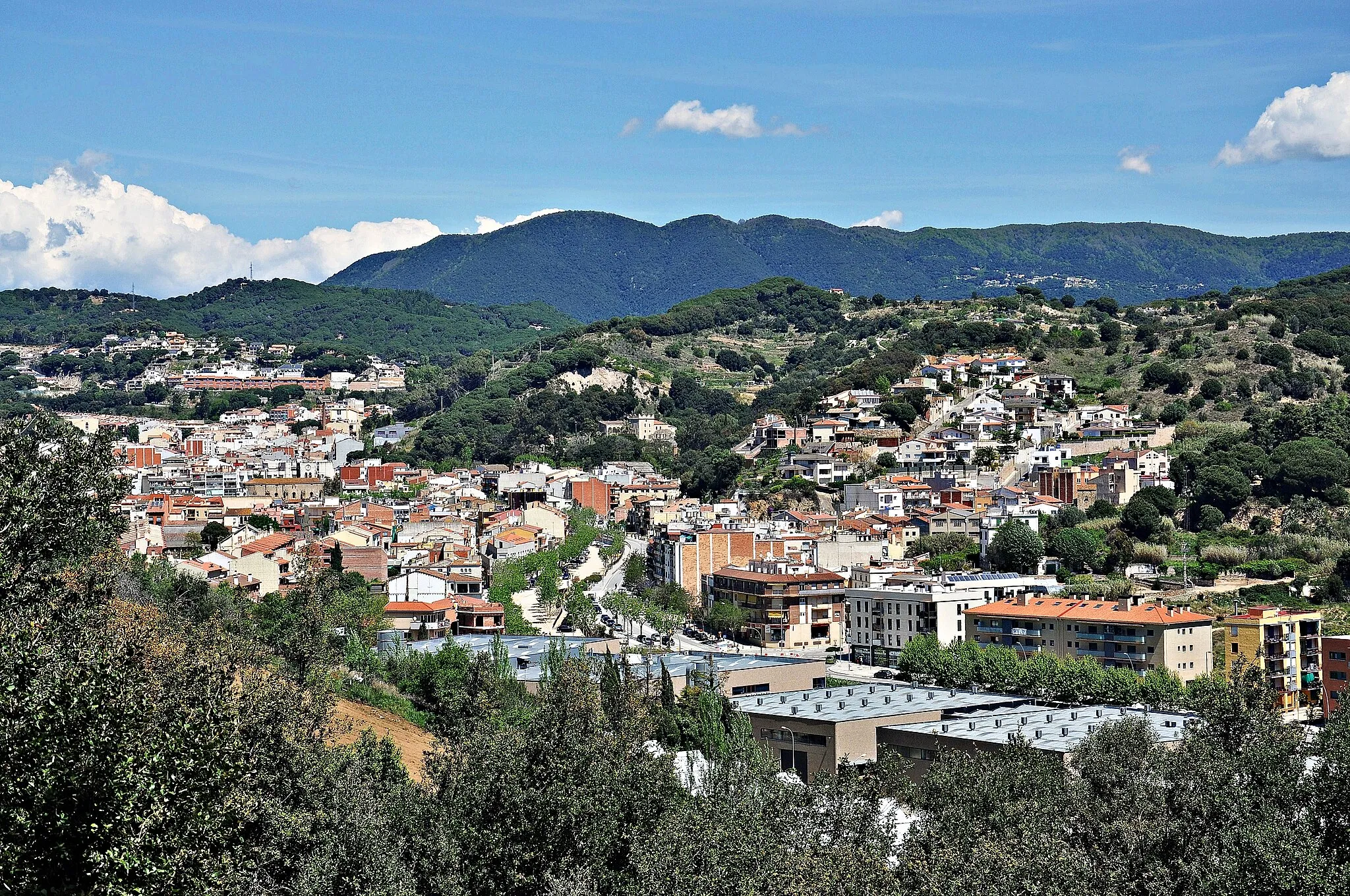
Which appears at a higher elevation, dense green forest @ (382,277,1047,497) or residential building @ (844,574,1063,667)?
dense green forest @ (382,277,1047,497)

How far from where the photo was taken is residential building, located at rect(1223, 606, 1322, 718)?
4734 cm

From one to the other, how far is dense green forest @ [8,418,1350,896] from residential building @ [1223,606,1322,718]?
61.8 ft

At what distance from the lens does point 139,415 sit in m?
127

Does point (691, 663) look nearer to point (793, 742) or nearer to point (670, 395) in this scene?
point (793, 742)

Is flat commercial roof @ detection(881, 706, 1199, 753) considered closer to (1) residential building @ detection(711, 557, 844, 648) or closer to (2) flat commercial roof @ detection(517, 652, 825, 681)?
(2) flat commercial roof @ detection(517, 652, 825, 681)

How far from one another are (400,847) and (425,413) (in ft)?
354

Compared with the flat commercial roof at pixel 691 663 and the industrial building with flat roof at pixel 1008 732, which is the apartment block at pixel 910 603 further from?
the industrial building with flat roof at pixel 1008 732

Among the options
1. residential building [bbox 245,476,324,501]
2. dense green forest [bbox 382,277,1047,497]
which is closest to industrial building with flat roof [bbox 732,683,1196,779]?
dense green forest [bbox 382,277,1047,497]

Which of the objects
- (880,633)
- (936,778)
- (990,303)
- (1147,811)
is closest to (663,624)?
(880,633)

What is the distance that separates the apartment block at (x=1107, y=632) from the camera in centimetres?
4853

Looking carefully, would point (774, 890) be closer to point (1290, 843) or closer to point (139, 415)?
point (1290, 843)

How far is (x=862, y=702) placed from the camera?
39.2 metres

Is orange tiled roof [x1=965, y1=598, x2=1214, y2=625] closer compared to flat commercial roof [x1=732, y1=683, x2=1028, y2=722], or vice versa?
flat commercial roof [x1=732, y1=683, x2=1028, y2=722]

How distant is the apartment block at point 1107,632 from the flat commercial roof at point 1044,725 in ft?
27.7
